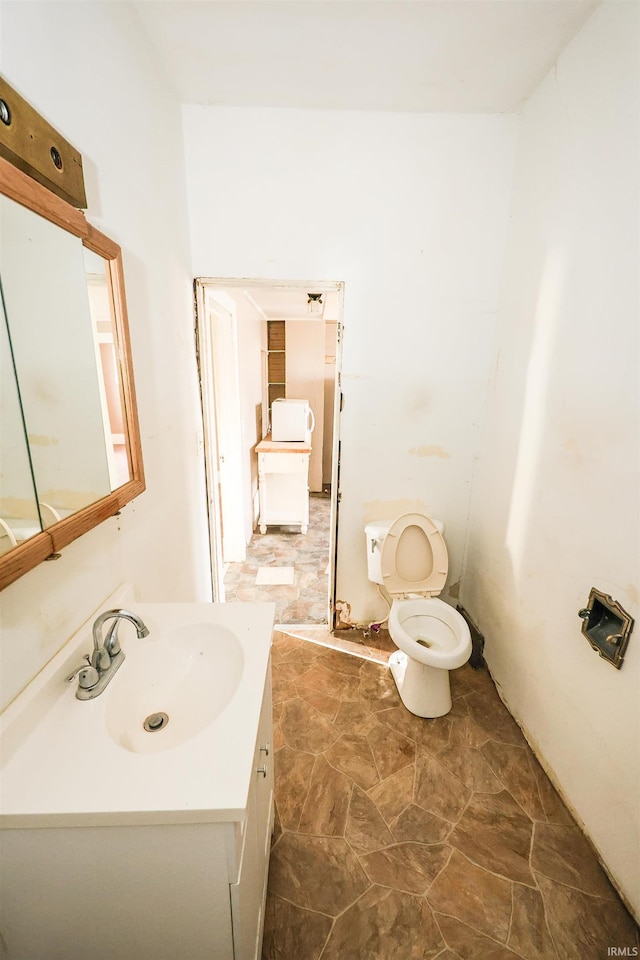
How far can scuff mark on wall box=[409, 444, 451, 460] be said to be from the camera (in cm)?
204

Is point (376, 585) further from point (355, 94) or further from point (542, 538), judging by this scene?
point (355, 94)

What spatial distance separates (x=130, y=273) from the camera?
118 centimetres

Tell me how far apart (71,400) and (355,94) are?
1730 millimetres

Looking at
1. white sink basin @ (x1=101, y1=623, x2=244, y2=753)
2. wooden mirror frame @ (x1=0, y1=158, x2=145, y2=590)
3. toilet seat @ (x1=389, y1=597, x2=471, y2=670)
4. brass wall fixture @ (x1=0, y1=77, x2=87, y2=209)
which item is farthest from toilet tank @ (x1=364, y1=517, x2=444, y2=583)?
brass wall fixture @ (x1=0, y1=77, x2=87, y2=209)

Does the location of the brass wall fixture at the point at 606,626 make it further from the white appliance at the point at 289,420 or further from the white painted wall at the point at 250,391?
the white appliance at the point at 289,420

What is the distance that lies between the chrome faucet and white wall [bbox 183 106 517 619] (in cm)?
137

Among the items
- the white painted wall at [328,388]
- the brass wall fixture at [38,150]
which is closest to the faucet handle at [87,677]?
the brass wall fixture at [38,150]

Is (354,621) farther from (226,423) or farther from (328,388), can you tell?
(328,388)

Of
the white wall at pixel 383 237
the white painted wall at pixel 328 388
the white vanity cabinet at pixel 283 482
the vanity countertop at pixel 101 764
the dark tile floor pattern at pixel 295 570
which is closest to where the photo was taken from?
the vanity countertop at pixel 101 764

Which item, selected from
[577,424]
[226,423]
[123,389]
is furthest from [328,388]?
[123,389]

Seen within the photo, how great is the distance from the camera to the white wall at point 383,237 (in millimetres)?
1651

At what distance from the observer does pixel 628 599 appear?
3.61ft

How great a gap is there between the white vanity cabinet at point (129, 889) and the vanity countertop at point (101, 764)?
1 cm

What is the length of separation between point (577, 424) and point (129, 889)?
1.70 metres
